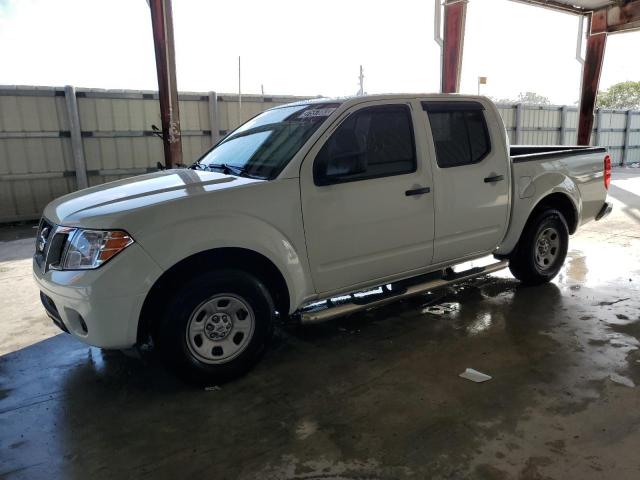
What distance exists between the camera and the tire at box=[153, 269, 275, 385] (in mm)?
2994

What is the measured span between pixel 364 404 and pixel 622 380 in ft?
5.57

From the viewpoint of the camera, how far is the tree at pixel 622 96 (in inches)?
1640

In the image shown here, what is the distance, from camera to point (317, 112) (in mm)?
3721

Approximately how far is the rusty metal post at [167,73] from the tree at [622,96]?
140ft

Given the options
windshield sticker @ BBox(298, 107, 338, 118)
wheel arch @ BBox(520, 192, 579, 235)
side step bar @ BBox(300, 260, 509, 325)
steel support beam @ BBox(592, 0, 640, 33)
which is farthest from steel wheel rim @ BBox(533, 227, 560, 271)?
steel support beam @ BBox(592, 0, 640, 33)

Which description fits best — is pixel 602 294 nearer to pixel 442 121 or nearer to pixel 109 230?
pixel 442 121

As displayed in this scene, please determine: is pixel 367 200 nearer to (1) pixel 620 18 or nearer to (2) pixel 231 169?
(2) pixel 231 169

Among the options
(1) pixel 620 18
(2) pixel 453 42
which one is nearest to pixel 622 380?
(2) pixel 453 42

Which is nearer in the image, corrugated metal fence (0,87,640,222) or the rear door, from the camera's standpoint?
the rear door

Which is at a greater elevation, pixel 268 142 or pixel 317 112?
pixel 317 112

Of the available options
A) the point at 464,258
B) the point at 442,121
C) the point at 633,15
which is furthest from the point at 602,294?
the point at 633,15

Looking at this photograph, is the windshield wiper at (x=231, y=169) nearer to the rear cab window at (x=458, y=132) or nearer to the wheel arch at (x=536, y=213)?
the rear cab window at (x=458, y=132)

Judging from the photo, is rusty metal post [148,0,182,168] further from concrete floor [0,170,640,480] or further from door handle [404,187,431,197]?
door handle [404,187,431,197]

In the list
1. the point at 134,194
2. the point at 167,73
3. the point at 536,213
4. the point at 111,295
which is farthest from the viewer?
the point at 167,73
